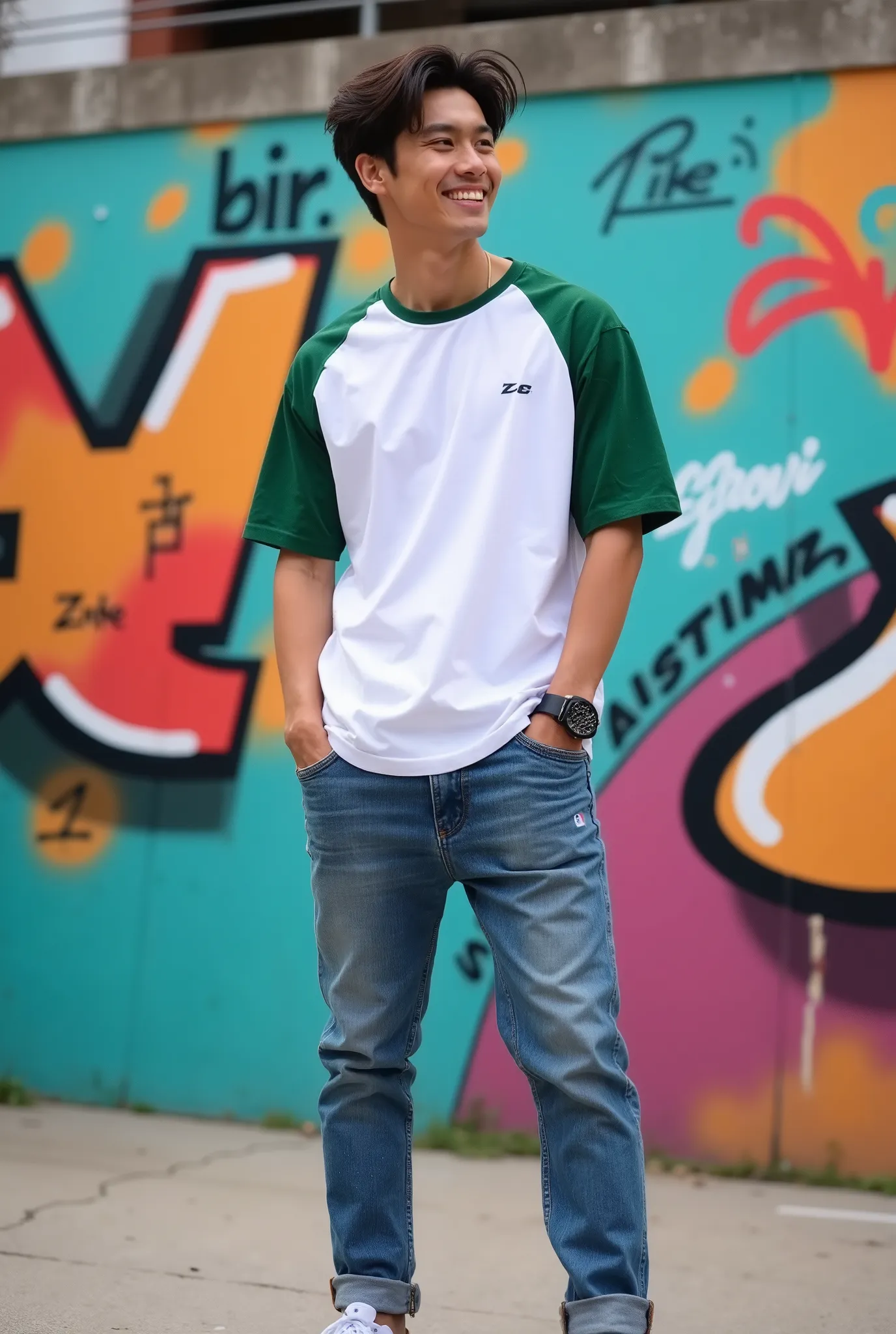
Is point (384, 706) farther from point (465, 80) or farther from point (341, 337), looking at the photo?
point (465, 80)

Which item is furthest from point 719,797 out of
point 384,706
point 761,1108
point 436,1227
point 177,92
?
point 177,92

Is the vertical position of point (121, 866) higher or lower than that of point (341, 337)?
lower

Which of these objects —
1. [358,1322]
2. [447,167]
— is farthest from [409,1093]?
[447,167]

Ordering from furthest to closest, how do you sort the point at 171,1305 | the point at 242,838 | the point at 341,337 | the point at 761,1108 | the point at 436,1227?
the point at 242,838 < the point at 761,1108 < the point at 436,1227 < the point at 171,1305 < the point at 341,337

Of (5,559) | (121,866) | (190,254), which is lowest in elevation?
(121,866)

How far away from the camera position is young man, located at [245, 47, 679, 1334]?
224cm

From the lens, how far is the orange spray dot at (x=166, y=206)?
5305 mm

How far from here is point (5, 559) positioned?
18.0 feet

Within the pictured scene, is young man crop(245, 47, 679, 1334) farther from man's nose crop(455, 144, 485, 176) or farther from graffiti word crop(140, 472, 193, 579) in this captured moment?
graffiti word crop(140, 472, 193, 579)

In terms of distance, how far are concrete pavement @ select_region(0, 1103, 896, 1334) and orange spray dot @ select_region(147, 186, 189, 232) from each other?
9.72 feet

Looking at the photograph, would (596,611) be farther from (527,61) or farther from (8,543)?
(8,543)

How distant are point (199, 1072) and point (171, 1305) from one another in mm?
2082

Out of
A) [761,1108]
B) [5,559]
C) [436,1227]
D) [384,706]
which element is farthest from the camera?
[5,559]

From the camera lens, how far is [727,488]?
4590 millimetres
